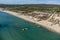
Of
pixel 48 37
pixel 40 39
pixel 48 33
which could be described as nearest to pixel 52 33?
pixel 48 33

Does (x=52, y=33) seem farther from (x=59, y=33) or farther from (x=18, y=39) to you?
(x=18, y=39)

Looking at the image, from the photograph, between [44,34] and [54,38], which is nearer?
[54,38]

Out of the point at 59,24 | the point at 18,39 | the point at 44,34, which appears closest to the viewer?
the point at 18,39

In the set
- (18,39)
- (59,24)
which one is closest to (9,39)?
(18,39)

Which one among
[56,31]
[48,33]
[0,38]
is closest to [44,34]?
[48,33]

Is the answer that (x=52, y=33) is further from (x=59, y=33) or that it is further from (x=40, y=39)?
(x=40, y=39)

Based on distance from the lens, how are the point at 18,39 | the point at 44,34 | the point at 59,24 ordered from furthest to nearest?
the point at 59,24, the point at 44,34, the point at 18,39

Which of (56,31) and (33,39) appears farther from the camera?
(56,31)
